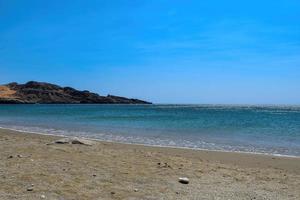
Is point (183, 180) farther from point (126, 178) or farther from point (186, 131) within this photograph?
point (186, 131)

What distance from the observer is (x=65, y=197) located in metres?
7.24

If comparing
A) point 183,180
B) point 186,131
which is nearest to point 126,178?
point 183,180

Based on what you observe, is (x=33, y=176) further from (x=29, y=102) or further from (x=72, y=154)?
(x=29, y=102)

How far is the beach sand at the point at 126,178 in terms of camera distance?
7.67m

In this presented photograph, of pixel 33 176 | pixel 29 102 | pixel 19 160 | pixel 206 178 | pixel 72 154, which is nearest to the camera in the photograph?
pixel 33 176

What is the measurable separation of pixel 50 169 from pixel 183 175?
3242 millimetres

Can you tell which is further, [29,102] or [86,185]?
[29,102]

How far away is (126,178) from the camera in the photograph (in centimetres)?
913

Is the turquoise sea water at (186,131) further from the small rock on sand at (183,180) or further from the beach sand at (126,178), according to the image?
the small rock on sand at (183,180)

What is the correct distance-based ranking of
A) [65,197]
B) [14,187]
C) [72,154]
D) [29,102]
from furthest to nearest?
1. [29,102]
2. [72,154]
3. [14,187]
4. [65,197]

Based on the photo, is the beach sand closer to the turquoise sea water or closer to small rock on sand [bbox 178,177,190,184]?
small rock on sand [bbox 178,177,190,184]

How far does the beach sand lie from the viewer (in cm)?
767

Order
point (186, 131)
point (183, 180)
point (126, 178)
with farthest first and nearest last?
point (186, 131) → point (126, 178) → point (183, 180)

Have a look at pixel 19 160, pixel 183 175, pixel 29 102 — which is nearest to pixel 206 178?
pixel 183 175
